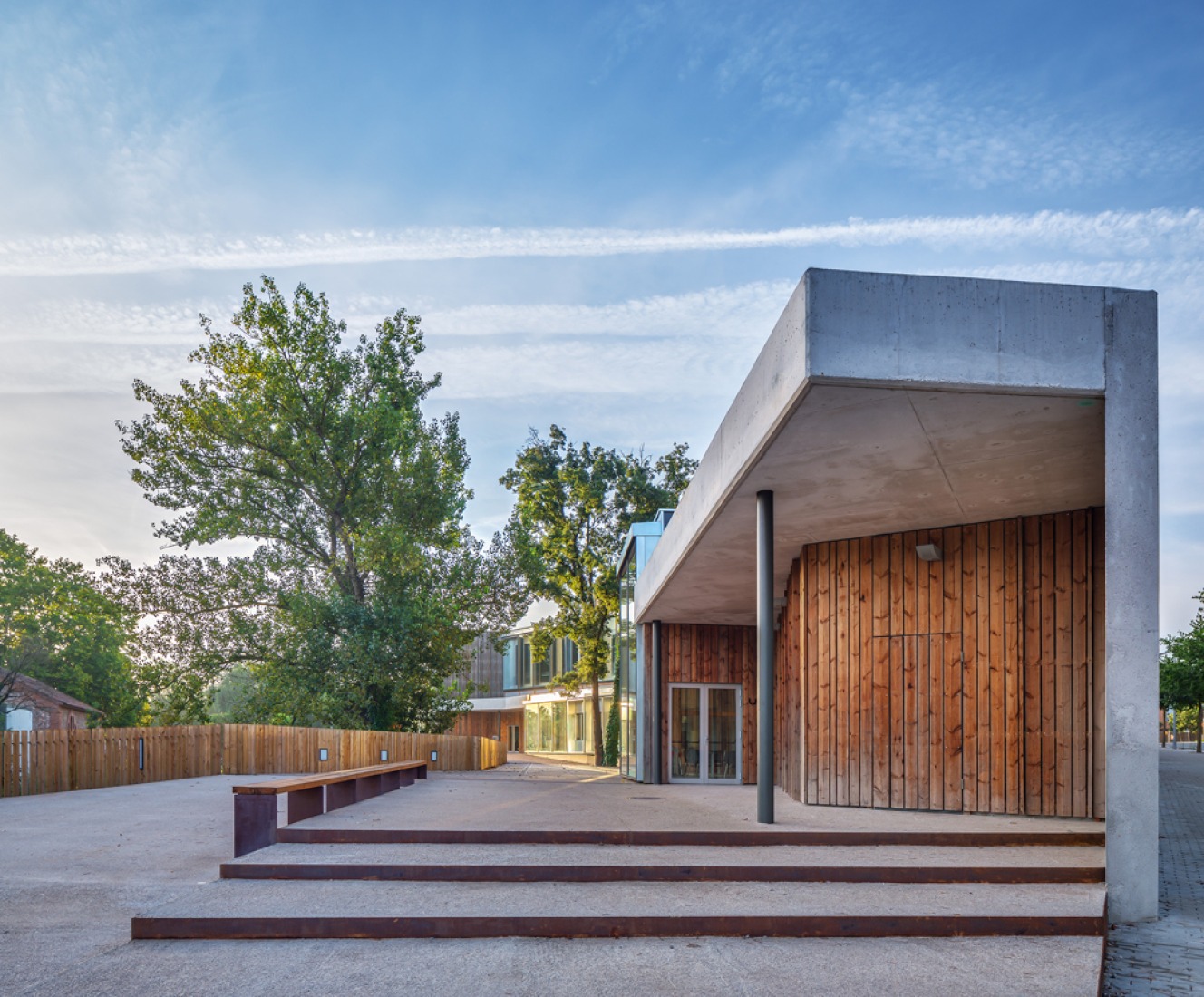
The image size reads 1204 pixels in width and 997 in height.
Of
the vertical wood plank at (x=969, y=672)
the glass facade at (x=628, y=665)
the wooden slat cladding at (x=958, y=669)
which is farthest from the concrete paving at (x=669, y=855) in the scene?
the glass facade at (x=628, y=665)

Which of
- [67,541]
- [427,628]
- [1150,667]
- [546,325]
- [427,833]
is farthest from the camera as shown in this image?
[67,541]

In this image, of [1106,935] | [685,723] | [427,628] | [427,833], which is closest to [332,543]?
[427,628]

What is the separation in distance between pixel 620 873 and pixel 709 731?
1333cm

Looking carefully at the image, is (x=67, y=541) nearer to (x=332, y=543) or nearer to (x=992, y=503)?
(x=332, y=543)

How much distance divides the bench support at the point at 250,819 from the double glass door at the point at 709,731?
13.0 m

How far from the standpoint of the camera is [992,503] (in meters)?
10.5

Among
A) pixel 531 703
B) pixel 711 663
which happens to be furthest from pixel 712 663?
pixel 531 703

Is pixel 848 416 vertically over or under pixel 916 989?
over

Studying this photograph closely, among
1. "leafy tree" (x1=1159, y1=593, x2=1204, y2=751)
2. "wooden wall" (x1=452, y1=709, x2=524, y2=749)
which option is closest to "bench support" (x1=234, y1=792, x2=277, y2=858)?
"leafy tree" (x1=1159, y1=593, x2=1204, y2=751)

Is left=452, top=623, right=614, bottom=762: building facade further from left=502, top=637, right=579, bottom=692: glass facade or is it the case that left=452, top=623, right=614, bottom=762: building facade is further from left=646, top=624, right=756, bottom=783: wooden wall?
left=646, top=624, right=756, bottom=783: wooden wall

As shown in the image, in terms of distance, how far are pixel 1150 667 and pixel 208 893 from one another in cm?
647

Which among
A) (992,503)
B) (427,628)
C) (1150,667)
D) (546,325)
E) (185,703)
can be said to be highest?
(546,325)

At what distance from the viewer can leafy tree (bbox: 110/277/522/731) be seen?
1072 inches

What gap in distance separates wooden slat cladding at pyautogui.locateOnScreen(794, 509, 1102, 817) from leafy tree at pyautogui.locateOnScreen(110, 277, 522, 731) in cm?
1581
